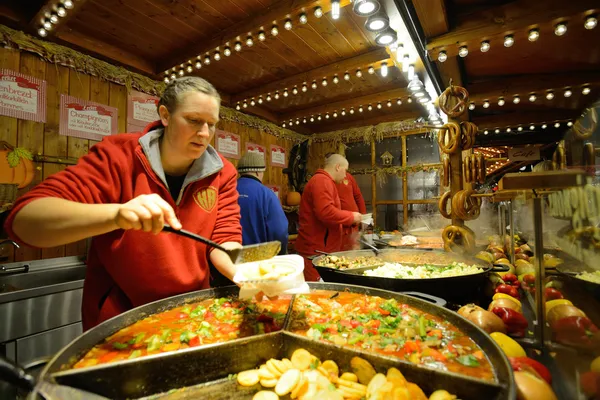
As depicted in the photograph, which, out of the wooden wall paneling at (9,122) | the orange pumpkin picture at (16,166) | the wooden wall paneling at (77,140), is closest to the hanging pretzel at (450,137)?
the wooden wall paneling at (77,140)

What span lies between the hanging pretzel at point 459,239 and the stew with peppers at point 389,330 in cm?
200

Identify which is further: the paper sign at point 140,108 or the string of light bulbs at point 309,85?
the paper sign at point 140,108

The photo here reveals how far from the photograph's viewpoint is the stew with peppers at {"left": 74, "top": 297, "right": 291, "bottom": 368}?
134 centimetres

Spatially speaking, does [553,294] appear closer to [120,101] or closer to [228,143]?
[120,101]

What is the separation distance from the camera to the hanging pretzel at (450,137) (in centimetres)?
350

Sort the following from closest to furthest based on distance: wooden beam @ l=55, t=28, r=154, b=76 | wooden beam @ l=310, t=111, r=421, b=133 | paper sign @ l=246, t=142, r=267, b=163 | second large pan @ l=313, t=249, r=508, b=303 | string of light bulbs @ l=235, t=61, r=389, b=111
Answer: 1. second large pan @ l=313, t=249, r=508, b=303
2. wooden beam @ l=55, t=28, r=154, b=76
3. string of light bulbs @ l=235, t=61, r=389, b=111
4. paper sign @ l=246, t=142, r=267, b=163
5. wooden beam @ l=310, t=111, r=421, b=133

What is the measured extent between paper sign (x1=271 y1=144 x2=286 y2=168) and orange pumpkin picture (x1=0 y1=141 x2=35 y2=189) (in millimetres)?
5318

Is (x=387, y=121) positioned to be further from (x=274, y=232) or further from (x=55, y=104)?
(x=55, y=104)

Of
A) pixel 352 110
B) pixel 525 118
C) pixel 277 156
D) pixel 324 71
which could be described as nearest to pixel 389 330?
pixel 324 71

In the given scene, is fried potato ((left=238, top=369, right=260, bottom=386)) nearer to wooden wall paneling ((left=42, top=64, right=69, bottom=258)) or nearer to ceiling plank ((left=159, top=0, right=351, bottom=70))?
ceiling plank ((left=159, top=0, right=351, bottom=70))

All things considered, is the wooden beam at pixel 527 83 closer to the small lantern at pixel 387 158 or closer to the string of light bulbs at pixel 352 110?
the string of light bulbs at pixel 352 110

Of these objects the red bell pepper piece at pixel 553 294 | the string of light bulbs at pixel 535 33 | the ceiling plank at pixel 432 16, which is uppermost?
the ceiling plank at pixel 432 16

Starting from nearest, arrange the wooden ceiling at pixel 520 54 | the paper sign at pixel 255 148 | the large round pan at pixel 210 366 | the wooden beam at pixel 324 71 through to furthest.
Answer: the large round pan at pixel 210 366 < the wooden ceiling at pixel 520 54 < the wooden beam at pixel 324 71 < the paper sign at pixel 255 148

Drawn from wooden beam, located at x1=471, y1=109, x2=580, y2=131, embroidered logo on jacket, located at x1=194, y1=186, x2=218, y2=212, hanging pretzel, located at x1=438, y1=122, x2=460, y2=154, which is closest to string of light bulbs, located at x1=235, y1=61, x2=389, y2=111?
hanging pretzel, located at x1=438, y1=122, x2=460, y2=154
